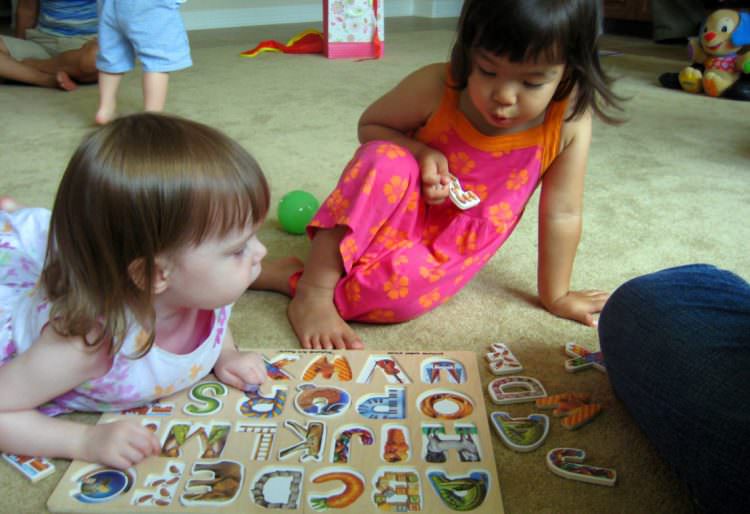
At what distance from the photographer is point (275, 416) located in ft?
2.24

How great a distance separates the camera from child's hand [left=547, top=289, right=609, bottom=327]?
2.90ft

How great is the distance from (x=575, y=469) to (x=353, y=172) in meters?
0.46

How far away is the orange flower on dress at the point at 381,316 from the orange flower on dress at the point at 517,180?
0.25 meters

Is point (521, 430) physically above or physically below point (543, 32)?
below

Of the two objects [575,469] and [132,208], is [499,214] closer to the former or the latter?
[575,469]

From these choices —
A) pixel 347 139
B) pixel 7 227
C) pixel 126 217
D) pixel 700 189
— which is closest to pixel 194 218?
pixel 126 217

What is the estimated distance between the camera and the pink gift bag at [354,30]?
7.91 feet

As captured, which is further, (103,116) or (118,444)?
(103,116)

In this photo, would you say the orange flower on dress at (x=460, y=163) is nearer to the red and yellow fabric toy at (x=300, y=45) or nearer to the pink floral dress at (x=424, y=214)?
the pink floral dress at (x=424, y=214)

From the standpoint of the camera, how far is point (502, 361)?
2.60 feet

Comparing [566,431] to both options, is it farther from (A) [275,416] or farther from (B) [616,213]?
(B) [616,213]

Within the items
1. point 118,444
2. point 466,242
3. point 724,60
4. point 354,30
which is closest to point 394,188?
point 466,242

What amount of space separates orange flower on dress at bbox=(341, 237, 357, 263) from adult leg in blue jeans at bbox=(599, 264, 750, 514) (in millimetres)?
327

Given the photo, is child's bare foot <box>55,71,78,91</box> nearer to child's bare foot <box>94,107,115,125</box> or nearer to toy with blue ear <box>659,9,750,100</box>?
child's bare foot <box>94,107,115,125</box>
